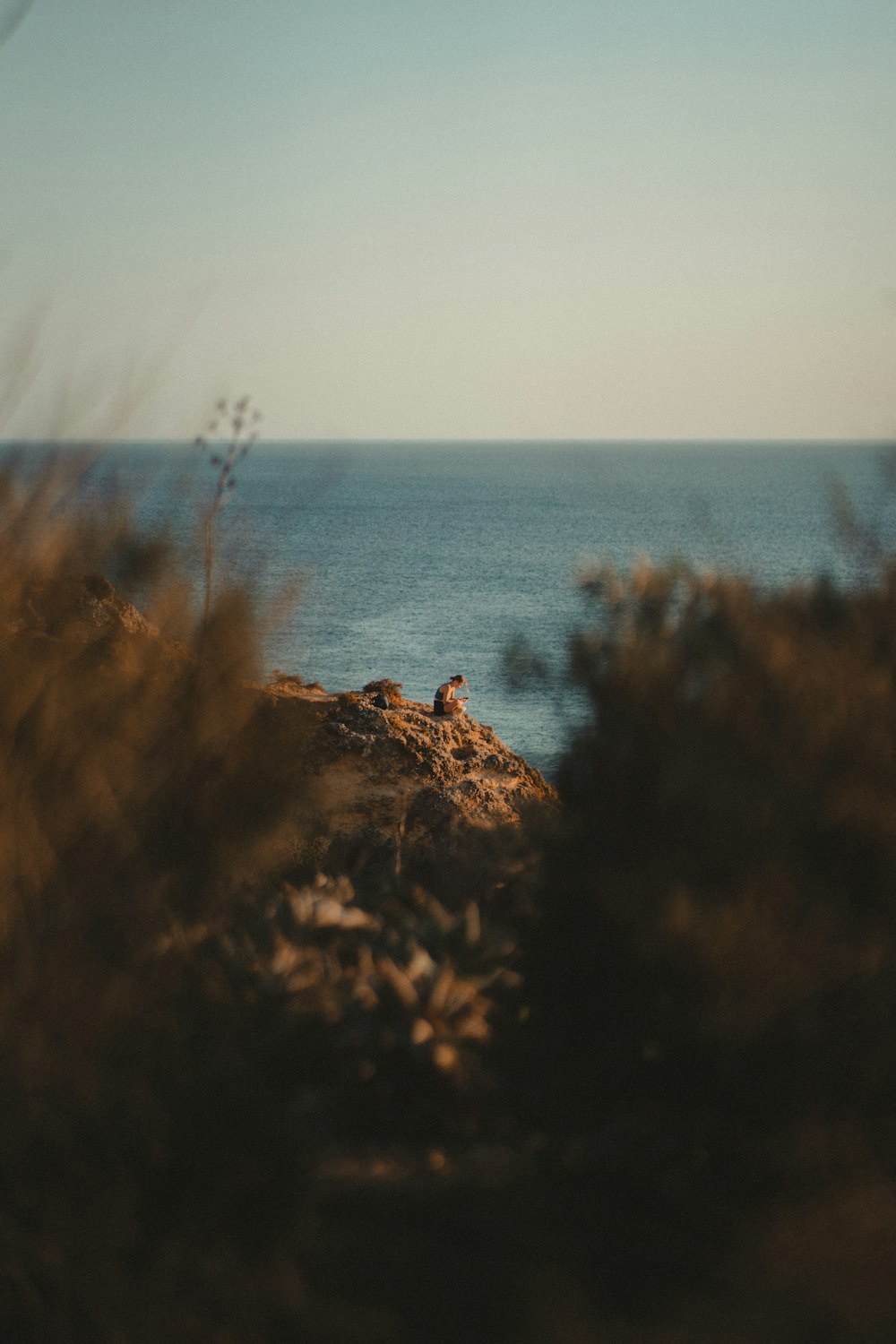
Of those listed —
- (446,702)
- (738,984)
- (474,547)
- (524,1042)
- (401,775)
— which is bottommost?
→ (524,1042)

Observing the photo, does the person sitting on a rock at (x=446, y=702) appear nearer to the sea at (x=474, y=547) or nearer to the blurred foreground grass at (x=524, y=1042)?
the sea at (x=474, y=547)

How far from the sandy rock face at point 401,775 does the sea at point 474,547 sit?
600 mm

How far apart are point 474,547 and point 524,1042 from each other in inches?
2934

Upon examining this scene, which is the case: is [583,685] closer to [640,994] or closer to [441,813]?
[640,994]

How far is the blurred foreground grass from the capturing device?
3.23 meters

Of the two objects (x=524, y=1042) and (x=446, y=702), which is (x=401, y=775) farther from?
(x=524, y=1042)

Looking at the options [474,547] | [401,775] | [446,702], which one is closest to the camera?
[401,775]

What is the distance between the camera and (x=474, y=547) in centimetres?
7794

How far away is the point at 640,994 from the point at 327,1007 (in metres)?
1.01

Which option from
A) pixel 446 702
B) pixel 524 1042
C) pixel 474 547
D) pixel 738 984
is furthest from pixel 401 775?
pixel 474 547

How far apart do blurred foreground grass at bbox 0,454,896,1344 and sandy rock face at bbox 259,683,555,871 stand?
142 inches

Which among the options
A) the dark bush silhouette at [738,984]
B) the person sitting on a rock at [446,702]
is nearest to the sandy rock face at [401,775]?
the person sitting on a rock at [446,702]

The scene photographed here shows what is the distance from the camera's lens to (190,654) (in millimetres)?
4910

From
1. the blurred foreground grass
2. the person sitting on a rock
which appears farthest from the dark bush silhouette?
the person sitting on a rock
